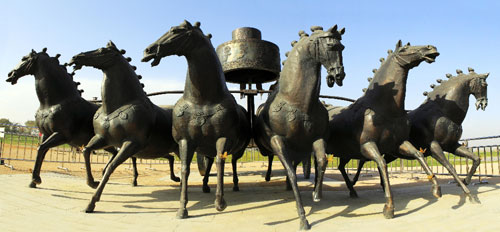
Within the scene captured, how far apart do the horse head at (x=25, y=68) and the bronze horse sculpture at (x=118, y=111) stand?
8.11 ft

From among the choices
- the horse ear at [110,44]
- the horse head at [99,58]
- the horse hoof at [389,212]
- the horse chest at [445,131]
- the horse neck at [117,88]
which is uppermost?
the horse ear at [110,44]

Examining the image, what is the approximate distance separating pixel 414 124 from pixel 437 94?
3.61 ft

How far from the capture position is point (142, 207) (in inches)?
229

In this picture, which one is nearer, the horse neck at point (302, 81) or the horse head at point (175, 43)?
the horse head at point (175, 43)

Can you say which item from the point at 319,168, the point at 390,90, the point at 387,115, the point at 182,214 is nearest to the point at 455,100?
the point at 390,90

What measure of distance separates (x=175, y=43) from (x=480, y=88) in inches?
271

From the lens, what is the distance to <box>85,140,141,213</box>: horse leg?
5.27 metres

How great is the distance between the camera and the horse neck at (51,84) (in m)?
7.25

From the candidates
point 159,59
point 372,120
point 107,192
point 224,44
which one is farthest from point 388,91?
point 107,192

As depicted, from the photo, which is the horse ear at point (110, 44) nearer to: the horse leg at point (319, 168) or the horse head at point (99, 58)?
the horse head at point (99, 58)

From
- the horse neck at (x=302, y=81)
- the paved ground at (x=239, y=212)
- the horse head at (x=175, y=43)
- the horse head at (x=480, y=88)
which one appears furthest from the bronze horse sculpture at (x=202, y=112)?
the horse head at (x=480, y=88)

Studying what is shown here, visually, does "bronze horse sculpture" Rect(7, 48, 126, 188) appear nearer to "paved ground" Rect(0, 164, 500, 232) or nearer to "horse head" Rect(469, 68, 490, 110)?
"paved ground" Rect(0, 164, 500, 232)

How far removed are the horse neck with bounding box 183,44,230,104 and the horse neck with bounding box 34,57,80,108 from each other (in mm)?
3830

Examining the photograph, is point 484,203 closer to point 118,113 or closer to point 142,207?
point 142,207
